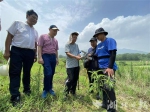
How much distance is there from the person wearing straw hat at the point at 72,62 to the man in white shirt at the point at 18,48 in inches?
36.2

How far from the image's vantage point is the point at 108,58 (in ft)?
9.07

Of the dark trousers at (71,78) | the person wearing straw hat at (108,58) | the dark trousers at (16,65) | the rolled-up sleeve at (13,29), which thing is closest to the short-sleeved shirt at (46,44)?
the dark trousers at (16,65)

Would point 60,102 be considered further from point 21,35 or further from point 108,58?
point 21,35

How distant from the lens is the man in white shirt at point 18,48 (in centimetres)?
253

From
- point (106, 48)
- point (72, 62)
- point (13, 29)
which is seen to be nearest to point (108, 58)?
point (106, 48)

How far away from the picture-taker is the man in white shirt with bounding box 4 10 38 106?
2529 millimetres

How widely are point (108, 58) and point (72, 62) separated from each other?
0.99 meters

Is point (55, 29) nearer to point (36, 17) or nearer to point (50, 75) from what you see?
point (36, 17)

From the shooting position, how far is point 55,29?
306cm

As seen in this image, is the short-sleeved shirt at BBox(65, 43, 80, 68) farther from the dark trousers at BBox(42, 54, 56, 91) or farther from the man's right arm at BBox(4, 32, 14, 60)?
the man's right arm at BBox(4, 32, 14, 60)

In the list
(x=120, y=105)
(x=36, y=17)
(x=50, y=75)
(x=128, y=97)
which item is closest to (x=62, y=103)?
(x=50, y=75)

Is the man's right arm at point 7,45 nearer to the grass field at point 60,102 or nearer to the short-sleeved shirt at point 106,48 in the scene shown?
the grass field at point 60,102

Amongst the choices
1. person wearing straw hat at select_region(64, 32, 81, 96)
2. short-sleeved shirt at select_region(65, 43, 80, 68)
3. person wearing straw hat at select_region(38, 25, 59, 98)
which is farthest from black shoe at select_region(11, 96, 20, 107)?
short-sleeved shirt at select_region(65, 43, 80, 68)

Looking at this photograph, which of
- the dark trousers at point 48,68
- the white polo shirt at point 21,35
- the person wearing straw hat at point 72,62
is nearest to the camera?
the white polo shirt at point 21,35
